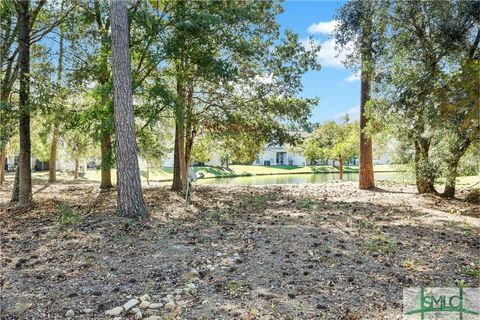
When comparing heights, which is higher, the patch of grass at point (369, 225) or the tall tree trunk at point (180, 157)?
the tall tree trunk at point (180, 157)

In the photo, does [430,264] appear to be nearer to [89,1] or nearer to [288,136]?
[288,136]

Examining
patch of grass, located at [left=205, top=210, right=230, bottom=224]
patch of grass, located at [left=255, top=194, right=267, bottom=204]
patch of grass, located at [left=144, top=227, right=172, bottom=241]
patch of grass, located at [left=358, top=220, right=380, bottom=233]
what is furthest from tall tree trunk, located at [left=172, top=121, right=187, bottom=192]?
patch of grass, located at [left=358, top=220, right=380, bottom=233]

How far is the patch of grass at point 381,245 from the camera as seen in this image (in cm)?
483

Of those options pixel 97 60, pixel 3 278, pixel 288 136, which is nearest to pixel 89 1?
pixel 97 60

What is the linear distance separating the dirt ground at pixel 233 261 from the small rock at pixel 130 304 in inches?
2.3

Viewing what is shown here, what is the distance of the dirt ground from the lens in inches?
132

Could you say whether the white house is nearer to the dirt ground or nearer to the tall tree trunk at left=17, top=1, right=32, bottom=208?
the tall tree trunk at left=17, top=1, right=32, bottom=208

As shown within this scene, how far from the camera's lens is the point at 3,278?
3969mm

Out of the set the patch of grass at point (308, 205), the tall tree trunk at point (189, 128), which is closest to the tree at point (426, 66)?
the patch of grass at point (308, 205)

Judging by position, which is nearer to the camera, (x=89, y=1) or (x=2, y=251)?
(x=2, y=251)

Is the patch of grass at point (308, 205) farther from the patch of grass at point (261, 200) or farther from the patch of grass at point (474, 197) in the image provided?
the patch of grass at point (474, 197)

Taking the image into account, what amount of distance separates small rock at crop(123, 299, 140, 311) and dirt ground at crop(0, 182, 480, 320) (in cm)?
6

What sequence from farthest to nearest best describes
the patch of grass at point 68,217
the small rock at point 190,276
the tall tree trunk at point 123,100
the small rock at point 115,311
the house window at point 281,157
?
the house window at point 281,157 < the patch of grass at point 68,217 < the tall tree trunk at point 123,100 < the small rock at point 190,276 < the small rock at point 115,311

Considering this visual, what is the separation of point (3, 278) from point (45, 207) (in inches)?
187
